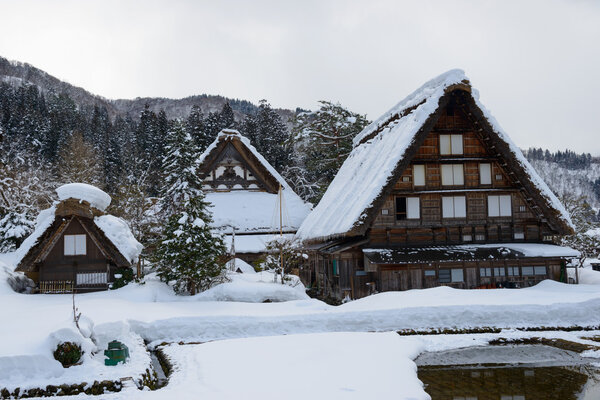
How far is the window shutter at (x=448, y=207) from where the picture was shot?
2198cm

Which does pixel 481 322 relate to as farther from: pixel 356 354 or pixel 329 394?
pixel 329 394

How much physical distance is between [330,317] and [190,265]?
845cm

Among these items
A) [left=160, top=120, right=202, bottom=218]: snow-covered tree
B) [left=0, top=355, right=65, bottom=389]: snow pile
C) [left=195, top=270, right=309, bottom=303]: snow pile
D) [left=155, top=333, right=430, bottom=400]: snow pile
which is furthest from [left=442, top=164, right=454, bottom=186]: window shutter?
[left=0, top=355, right=65, bottom=389]: snow pile

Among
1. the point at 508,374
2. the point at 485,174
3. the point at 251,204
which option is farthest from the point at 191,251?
the point at 251,204

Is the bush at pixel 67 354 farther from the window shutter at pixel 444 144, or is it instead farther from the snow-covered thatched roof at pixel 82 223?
the window shutter at pixel 444 144

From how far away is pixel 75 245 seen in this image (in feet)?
82.2

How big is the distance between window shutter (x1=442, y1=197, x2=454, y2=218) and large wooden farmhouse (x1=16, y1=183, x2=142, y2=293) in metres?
15.4

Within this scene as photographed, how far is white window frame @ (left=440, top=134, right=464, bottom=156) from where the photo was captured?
73.1 feet

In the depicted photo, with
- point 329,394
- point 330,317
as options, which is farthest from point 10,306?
point 329,394

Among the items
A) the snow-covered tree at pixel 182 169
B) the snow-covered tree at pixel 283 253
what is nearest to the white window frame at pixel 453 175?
the snow-covered tree at pixel 283 253

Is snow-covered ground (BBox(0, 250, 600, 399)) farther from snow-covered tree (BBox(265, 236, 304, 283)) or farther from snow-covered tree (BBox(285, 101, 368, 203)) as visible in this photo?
snow-covered tree (BBox(285, 101, 368, 203))

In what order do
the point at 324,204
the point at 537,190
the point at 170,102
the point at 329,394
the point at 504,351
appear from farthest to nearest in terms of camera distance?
the point at 170,102, the point at 324,204, the point at 537,190, the point at 504,351, the point at 329,394

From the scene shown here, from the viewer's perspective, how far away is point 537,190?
835 inches

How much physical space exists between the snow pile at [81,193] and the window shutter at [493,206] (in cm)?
1953
